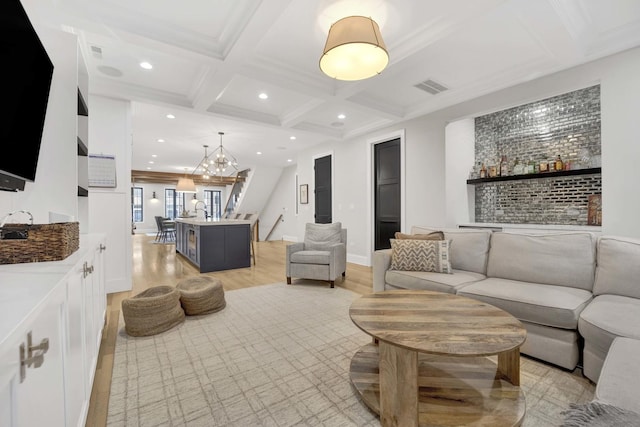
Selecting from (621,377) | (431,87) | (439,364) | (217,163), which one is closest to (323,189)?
(217,163)

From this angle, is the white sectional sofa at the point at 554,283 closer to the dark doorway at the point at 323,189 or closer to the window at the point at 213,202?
the dark doorway at the point at 323,189

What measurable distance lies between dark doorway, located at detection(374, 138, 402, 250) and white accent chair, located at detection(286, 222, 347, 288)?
50.5 inches

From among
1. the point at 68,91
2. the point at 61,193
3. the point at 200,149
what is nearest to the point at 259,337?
the point at 61,193

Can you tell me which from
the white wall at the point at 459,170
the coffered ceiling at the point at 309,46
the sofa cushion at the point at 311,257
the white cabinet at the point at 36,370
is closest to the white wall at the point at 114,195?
the coffered ceiling at the point at 309,46

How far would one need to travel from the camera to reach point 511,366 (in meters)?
1.64

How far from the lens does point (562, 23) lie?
2436 mm

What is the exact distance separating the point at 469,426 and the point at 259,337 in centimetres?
163

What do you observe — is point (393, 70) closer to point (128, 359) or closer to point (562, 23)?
point (562, 23)

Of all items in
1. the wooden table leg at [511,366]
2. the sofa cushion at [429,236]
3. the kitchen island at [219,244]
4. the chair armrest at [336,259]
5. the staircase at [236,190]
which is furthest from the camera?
the staircase at [236,190]

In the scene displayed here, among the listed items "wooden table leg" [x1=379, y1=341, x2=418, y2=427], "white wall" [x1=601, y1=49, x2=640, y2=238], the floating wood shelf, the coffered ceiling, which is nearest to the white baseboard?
the floating wood shelf

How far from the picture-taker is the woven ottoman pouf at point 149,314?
7.91 ft

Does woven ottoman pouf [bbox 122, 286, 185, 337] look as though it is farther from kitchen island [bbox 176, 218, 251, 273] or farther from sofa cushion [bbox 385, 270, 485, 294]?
kitchen island [bbox 176, 218, 251, 273]

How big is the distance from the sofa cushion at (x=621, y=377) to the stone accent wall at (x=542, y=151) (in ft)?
9.96

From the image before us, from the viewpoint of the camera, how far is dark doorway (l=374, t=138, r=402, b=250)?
16.8ft
